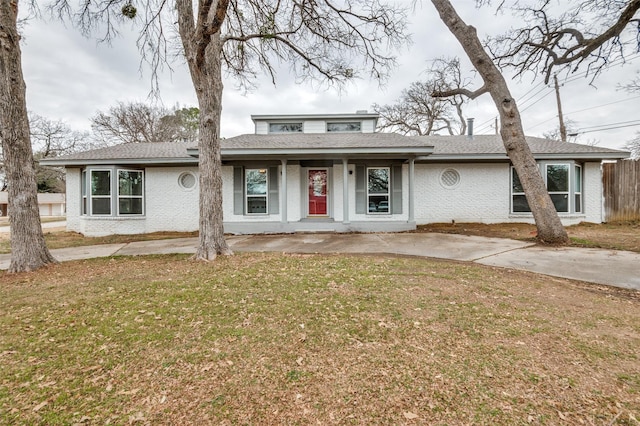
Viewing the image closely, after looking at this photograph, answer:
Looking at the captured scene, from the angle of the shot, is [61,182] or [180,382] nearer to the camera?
[180,382]

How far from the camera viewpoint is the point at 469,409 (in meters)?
1.83

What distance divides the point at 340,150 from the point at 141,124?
948 inches

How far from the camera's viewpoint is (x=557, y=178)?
424 inches

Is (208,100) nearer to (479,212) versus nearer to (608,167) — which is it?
(479,212)

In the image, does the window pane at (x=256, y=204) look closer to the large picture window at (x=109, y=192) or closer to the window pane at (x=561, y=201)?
the large picture window at (x=109, y=192)

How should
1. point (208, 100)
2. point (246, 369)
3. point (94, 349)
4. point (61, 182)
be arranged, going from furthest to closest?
point (61, 182), point (208, 100), point (94, 349), point (246, 369)

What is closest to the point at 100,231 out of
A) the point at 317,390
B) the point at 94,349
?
the point at 94,349

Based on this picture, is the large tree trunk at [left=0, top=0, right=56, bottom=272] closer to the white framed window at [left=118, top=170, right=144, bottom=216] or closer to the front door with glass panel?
the white framed window at [left=118, top=170, right=144, bottom=216]

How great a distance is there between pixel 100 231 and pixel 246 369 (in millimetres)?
11333

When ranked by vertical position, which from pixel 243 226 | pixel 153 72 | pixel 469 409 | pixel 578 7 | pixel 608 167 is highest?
pixel 578 7

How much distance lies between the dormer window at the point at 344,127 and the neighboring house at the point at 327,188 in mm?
2389

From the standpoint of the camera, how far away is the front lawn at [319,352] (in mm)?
1860

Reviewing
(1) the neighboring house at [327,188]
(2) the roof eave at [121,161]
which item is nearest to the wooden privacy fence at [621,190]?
(1) the neighboring house at [327,188]

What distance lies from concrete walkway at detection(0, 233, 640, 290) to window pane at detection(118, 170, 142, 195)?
123 inches
